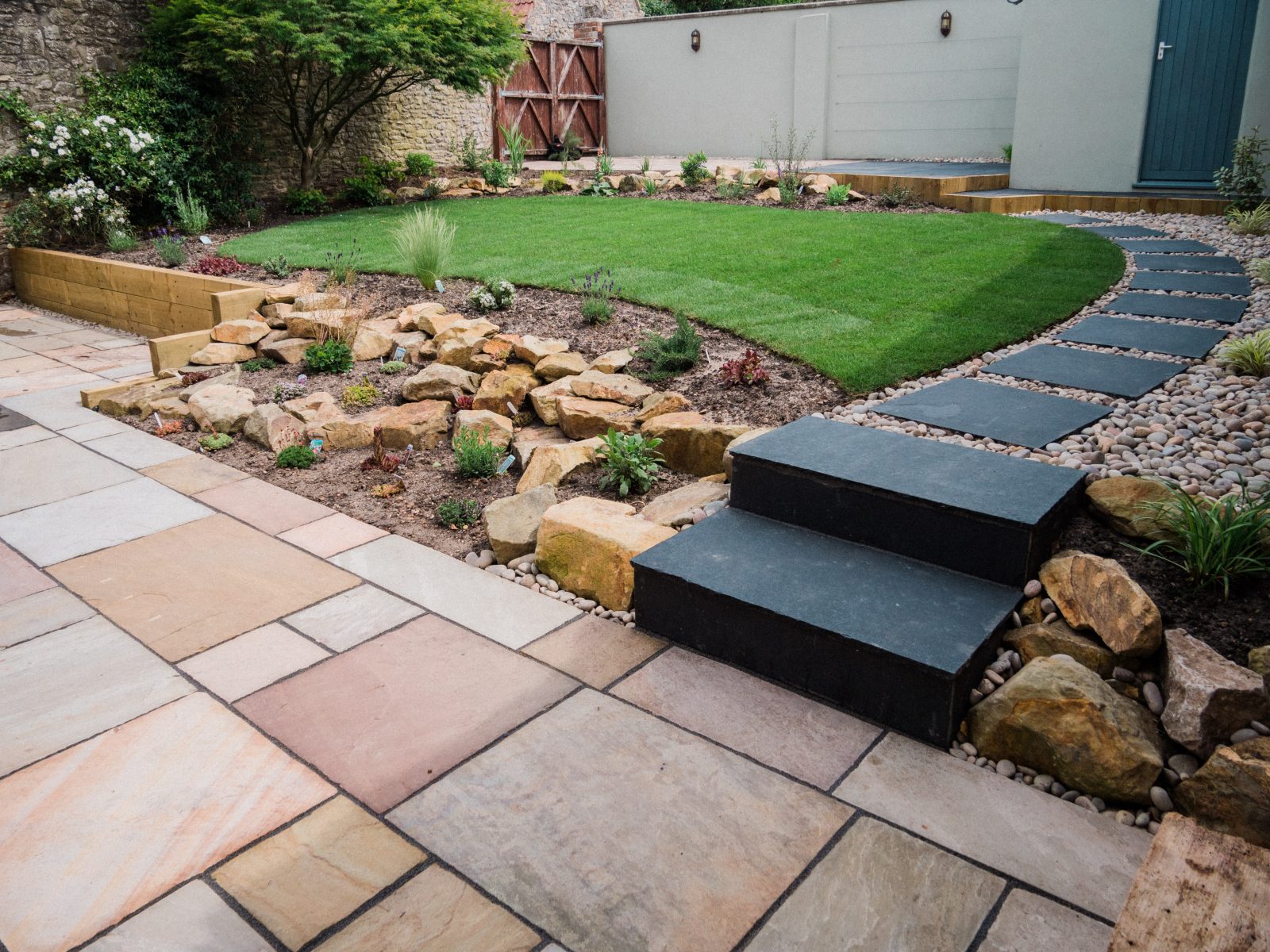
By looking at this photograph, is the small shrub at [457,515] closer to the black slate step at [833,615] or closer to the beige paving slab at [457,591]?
the beige paving slab at [457,591]

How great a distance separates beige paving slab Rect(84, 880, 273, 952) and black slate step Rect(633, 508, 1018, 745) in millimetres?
1336

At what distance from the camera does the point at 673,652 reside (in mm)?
2570

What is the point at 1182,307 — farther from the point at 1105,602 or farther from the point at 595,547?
the point at 595,547

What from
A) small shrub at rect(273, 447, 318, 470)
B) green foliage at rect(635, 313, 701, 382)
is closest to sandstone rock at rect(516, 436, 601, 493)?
green foliage at rect(635, 313, 701, 382)

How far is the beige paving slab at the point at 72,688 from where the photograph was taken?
7.36 feet

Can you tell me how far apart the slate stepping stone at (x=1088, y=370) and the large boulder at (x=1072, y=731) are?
72.5 inches

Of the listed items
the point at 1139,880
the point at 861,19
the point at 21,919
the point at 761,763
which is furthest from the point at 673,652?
the point at 861,19

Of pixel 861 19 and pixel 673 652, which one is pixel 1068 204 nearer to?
pixel 861 19

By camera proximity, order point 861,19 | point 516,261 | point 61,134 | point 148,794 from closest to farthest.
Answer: point 148,794 → point 516,261 → point 61,134 → point 861,19

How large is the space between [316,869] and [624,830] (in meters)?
0.63

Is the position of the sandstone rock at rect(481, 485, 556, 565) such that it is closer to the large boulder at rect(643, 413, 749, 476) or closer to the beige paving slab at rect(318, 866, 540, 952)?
the large boulder at rect(643, 413, 749, 476)

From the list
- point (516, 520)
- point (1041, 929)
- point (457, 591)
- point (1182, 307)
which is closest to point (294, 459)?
point (516, 520)

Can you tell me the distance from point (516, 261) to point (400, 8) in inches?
177

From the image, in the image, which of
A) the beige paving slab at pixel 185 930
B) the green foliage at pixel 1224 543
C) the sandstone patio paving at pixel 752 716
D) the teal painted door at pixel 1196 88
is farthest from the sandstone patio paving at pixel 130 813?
the teal painted door at pixel 1196 88
